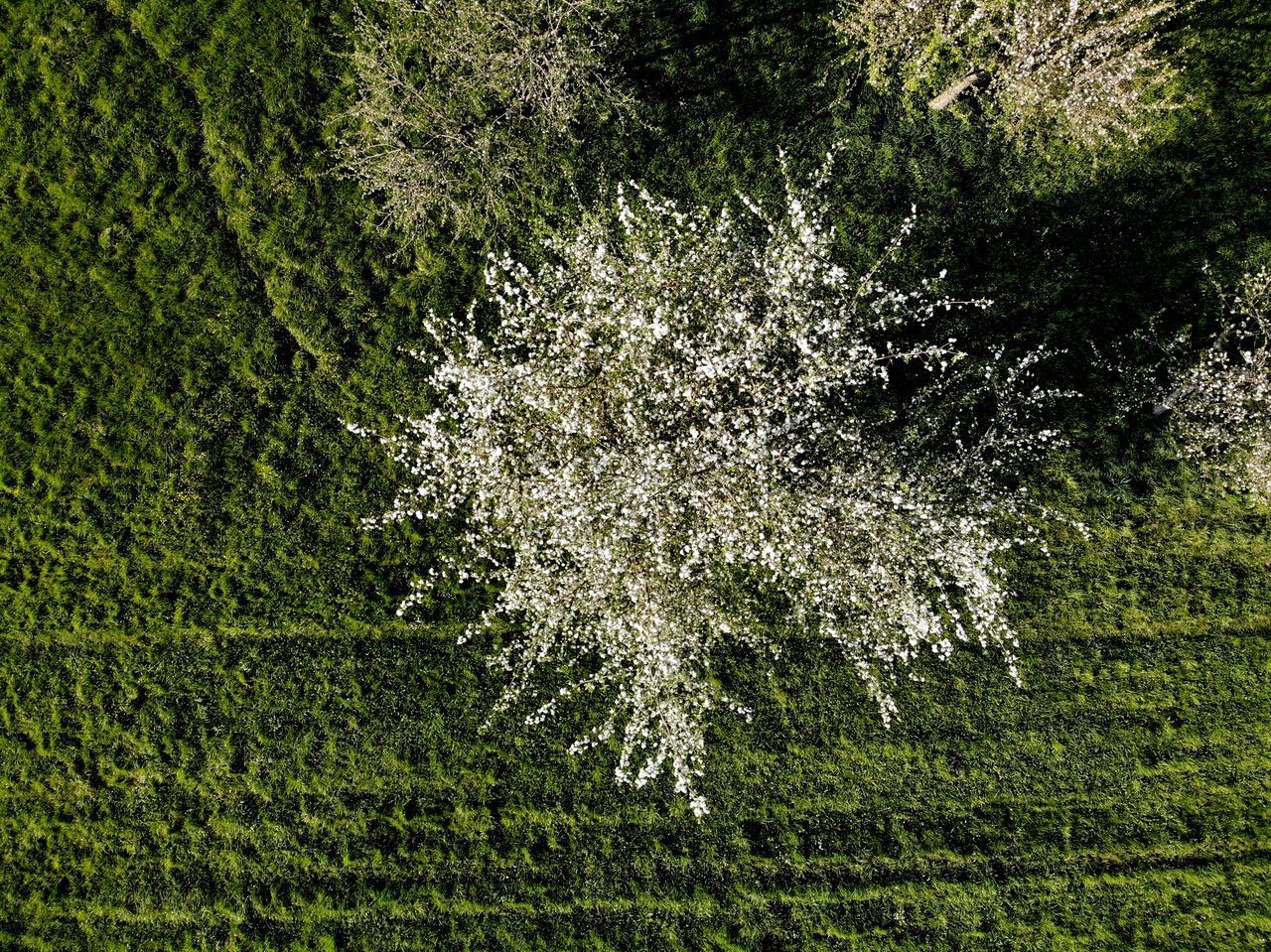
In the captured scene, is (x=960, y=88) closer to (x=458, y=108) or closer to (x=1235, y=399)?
(x=1235, y=399)

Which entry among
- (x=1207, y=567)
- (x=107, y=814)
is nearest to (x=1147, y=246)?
(x=1207, y=567)

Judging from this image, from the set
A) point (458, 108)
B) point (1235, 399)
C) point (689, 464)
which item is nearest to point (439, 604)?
point (689, 464)

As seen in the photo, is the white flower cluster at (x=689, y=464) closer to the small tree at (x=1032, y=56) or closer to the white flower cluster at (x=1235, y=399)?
the white flower cluster at (x=1235, y=399)

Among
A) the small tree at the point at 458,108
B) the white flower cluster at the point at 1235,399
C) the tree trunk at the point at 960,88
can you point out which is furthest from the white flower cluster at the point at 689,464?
the tree trunk at the point at 960,88

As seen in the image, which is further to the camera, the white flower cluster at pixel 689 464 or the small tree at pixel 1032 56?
the small tree at pixel 1032 56

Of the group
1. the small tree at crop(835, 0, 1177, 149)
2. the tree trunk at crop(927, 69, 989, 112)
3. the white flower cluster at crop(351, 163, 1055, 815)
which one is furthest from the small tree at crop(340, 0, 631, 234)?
the tree trunk at crop(927, 69, 989, 112)

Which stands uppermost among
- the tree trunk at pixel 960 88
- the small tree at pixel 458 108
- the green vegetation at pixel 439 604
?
the tree trunk at pixel 960 88
